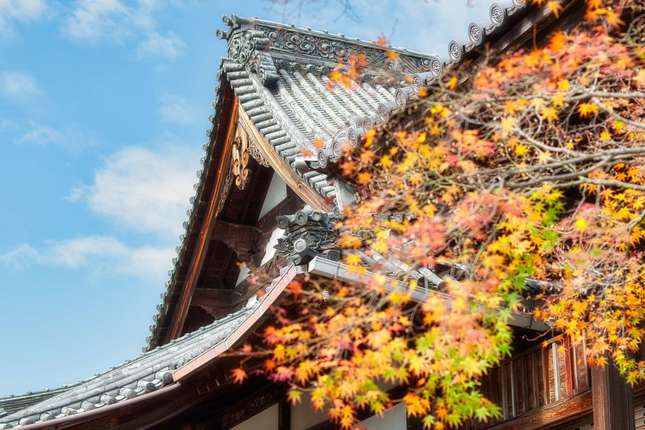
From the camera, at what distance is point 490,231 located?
8.55 meters

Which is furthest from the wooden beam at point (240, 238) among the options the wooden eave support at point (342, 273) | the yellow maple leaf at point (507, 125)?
the yellow maple leaf at point (507, 125)

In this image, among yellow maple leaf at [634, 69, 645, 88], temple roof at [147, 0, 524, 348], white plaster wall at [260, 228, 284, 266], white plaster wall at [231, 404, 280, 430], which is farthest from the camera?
white plaster wall at [260, 228, 284, 266]

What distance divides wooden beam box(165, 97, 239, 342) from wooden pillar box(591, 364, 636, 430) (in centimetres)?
859

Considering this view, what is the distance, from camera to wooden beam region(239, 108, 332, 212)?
13.8 metres

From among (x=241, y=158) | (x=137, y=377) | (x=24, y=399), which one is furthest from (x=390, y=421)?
(x=241, y=158)

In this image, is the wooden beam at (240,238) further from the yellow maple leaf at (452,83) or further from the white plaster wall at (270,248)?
the yellow maple leaf at (452,83)

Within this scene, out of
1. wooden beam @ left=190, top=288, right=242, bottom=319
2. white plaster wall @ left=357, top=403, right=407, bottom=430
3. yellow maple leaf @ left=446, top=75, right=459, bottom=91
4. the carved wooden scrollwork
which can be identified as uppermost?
the carved wooden scrollwork

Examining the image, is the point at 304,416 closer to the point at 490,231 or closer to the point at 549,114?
the point at 490,231

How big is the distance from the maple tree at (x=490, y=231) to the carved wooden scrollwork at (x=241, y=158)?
5.93 metres

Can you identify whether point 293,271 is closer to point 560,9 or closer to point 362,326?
point 362,326

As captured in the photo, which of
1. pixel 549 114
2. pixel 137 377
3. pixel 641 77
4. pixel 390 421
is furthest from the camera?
pixel 137 377

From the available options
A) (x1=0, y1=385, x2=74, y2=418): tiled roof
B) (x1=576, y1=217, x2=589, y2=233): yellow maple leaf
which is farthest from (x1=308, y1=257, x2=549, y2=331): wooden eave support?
(x1=0, y1=385, x2=74, y2=418): tiled roof

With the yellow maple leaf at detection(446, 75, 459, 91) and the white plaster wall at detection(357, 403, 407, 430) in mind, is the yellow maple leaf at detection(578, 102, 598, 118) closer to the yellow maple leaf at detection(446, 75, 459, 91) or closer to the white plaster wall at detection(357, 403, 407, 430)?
the yellow maple leaf at detection(446, 75, 459, 91)

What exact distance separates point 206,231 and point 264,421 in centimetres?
497
